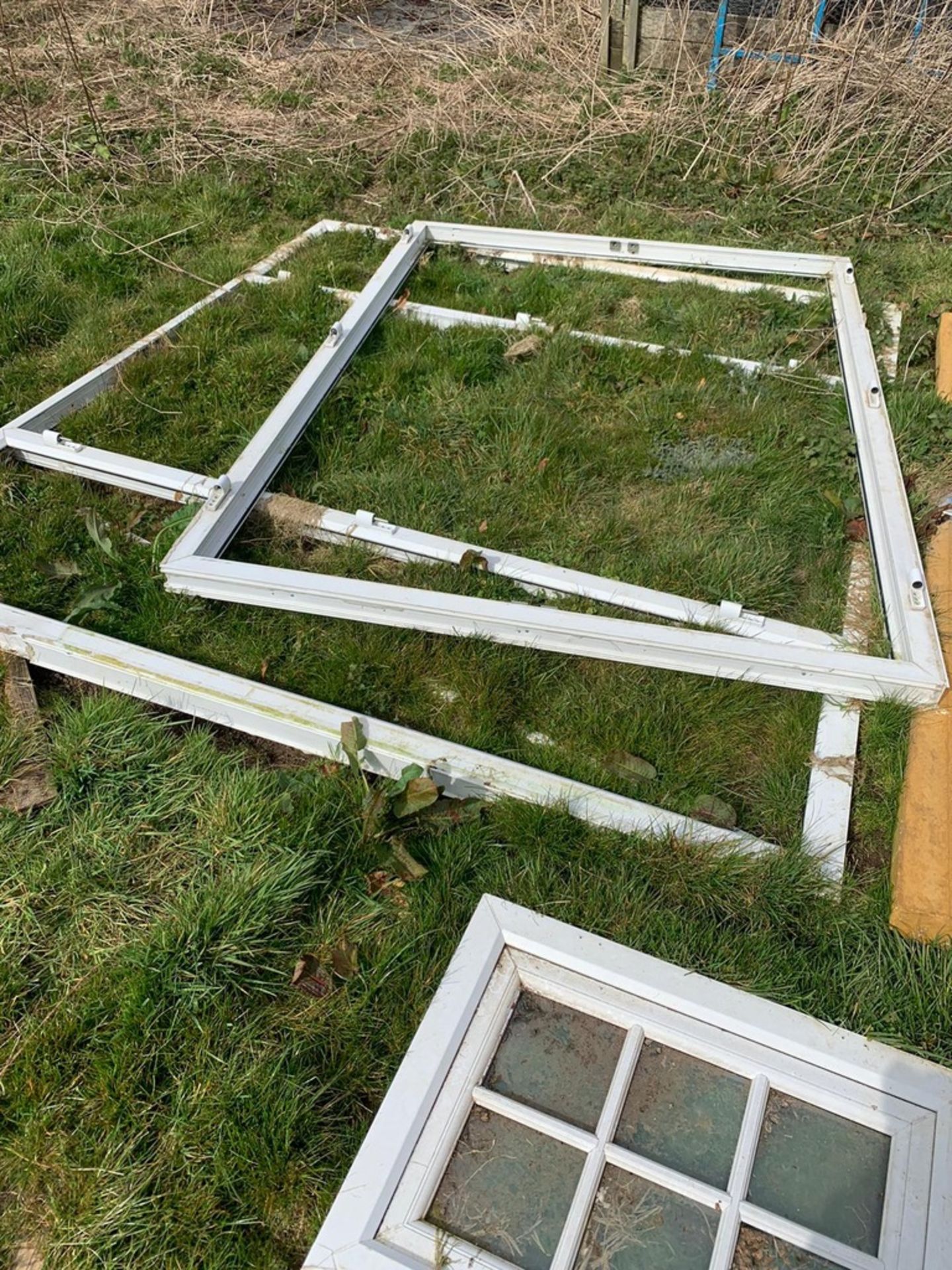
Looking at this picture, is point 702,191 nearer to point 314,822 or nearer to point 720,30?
point 720,30

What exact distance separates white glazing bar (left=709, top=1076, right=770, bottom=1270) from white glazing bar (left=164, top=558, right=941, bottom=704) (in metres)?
1.17

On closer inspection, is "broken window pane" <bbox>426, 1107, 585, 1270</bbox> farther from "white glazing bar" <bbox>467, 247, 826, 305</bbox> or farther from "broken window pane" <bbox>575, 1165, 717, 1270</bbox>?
"white glazing bar" <bbox>467, 247, 826, 305</bbox>

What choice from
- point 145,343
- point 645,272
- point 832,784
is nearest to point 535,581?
point 832,784

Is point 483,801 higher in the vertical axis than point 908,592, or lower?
lower

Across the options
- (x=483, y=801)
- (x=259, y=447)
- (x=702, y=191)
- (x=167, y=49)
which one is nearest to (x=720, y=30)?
(x=702, y=191)

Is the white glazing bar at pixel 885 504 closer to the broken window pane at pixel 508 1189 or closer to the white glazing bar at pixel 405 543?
the white glazing bar at pixel 405 543

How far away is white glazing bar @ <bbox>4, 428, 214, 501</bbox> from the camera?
3193 mm

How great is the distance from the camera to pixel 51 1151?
6.05 feet

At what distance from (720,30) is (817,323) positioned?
2972mm

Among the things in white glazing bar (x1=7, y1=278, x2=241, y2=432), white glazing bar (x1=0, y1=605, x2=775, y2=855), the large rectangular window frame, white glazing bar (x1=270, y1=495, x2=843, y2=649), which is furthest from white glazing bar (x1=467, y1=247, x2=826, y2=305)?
white glazing bar (x1=0, y1=605, x2=775, y2=855)

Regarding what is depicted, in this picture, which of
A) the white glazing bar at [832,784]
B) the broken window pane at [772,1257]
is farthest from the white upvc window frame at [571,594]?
the broken window pane at [772,1257]

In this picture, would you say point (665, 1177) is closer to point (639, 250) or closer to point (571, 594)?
point (571, 594)

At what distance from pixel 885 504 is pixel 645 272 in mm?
2172

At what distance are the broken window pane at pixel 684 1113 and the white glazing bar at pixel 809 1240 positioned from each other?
0.22 feet
